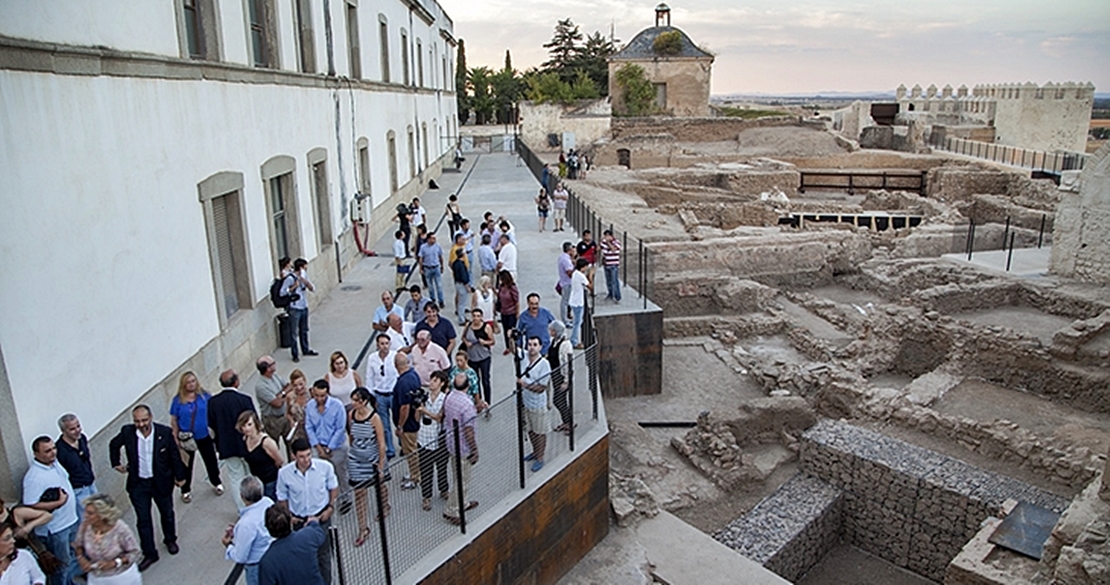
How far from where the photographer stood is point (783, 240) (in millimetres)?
21344

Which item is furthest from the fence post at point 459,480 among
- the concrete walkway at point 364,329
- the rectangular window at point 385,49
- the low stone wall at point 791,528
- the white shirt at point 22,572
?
the rectangular window at point 385,49

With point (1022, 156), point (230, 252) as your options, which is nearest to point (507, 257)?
point (230, 252)

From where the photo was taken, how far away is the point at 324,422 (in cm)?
636

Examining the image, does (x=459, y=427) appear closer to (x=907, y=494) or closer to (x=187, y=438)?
(x=187, y=438)

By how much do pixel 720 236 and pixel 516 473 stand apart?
53.1 feet

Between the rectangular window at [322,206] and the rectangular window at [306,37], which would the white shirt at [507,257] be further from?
the rectangular window at [306,37]

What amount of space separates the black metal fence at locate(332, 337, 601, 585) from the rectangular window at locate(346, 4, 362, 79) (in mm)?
11997

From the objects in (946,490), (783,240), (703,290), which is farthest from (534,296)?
(783,240)

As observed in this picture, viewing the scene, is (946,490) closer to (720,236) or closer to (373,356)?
(373,356)

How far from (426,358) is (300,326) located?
12.1 feet

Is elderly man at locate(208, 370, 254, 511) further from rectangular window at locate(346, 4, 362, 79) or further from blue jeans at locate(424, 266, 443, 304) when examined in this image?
rectangular window at locate(346, 4, 362, 79)

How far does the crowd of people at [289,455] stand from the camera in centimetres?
484

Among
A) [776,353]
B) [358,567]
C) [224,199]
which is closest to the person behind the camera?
[358,567]

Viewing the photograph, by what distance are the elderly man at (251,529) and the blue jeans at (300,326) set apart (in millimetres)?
5615
